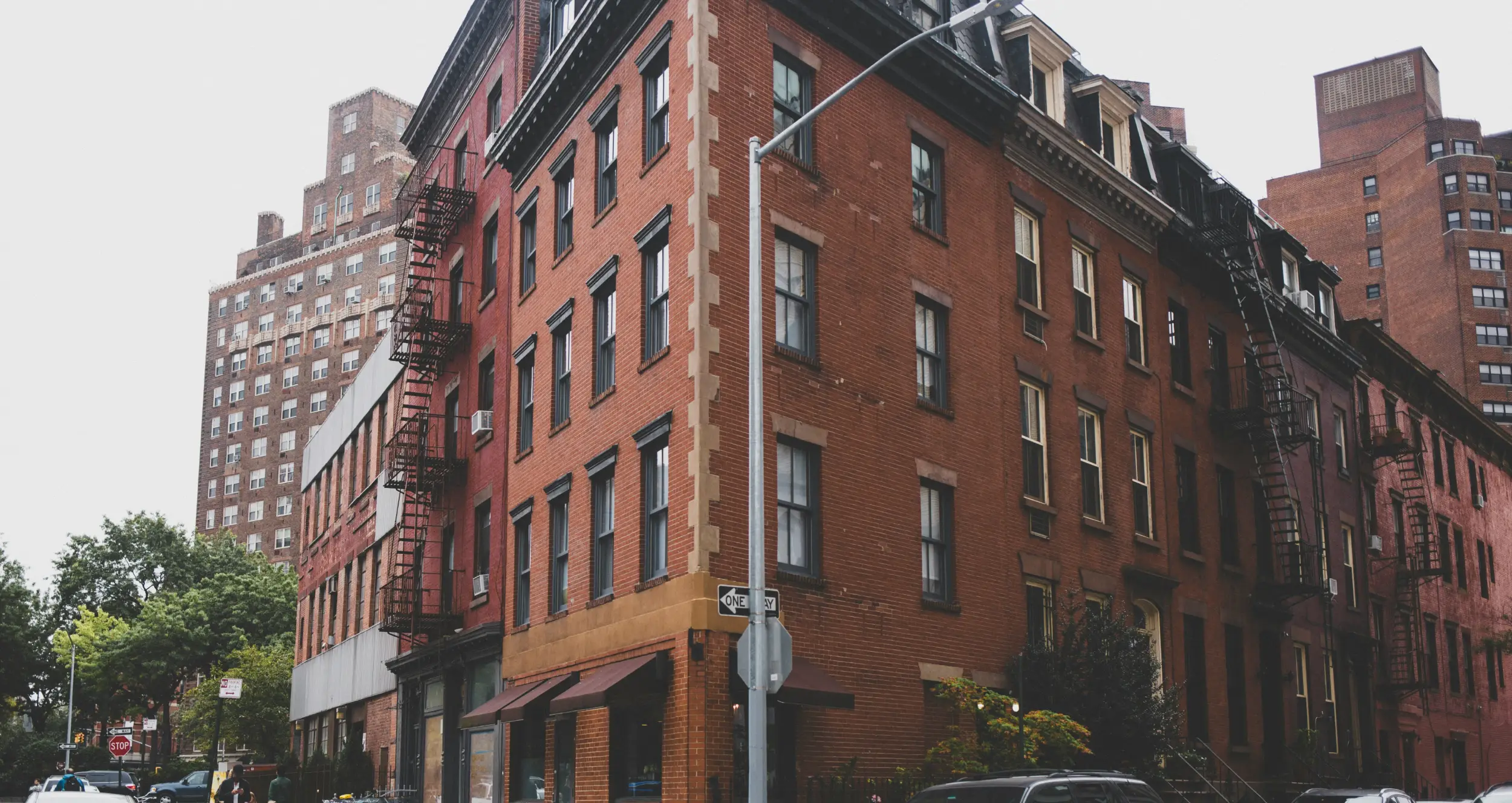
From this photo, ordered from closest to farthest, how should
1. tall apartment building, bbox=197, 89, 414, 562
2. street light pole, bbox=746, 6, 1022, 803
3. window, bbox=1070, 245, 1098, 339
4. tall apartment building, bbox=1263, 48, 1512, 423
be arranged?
1. street light pole, bbox=746, 6, 1022, 803
2. window, bbox=1070, 245, 1098, 339
3. tall apartment building, bbox=1263, 48, 1512, 423
4. tall apartment building, bbox=197, 89, 414, 562

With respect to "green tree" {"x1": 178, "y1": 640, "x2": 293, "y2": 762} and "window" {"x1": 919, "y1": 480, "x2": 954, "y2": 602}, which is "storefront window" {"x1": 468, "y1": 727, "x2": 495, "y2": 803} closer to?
"window" {"x1": 919, "y1": 480, "x2": 954, "y2": 602}

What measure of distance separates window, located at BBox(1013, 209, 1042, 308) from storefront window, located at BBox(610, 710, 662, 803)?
11458mm

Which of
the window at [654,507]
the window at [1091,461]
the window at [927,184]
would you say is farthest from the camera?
the window at [1091,461]

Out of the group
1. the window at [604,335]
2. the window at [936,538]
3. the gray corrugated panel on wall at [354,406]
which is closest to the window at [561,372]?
the window at [604,335]

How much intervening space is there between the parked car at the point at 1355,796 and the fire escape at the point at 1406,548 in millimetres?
19961

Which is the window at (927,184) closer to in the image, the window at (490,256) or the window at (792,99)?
the window at (792,99)

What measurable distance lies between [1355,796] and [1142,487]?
979 cm

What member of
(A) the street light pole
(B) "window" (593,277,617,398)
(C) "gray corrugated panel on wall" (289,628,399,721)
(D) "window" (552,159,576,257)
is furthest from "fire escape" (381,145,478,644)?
(A) the street light pole

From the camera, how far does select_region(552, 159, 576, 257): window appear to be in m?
27.2

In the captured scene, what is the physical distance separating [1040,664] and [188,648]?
62.1 meters

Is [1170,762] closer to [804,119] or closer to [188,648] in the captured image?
[804,119]

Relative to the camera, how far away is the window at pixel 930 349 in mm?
24641

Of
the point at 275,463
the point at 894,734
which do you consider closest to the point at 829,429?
the point at 894,734

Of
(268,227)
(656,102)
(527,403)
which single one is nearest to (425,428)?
(527,403)
